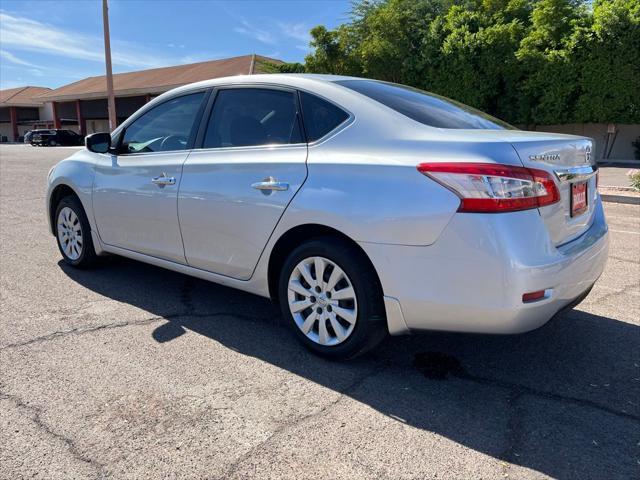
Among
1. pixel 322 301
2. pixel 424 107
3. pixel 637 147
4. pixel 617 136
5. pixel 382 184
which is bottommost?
pixel 322 301

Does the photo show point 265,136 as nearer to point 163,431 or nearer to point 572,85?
point 163,431

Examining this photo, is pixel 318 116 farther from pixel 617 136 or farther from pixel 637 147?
pixel 617 136

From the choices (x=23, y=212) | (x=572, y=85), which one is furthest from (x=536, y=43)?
(x=23, y=212)

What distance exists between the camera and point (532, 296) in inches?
102

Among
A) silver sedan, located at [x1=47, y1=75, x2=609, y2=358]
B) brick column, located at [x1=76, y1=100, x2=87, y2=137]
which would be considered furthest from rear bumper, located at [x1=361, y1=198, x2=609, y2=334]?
brick column, located at [x1=76, y1=100, x2=87, y2=137]

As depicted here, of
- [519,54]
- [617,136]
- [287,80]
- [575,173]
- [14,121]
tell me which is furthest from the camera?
[14,121]

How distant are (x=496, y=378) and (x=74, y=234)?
394 centimetres

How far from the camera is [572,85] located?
18.1 metres

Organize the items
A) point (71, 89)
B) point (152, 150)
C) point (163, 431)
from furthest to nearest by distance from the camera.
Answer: point (71, 89) → point (152, 150) → point (163, 431)

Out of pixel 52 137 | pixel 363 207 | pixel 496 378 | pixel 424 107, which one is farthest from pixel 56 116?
pixel 496 378

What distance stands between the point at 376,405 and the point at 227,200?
5.27 ft

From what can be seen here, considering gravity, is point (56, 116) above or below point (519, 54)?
below

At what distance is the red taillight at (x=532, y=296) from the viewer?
2.57m

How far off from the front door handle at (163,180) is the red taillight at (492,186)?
2.07 m
